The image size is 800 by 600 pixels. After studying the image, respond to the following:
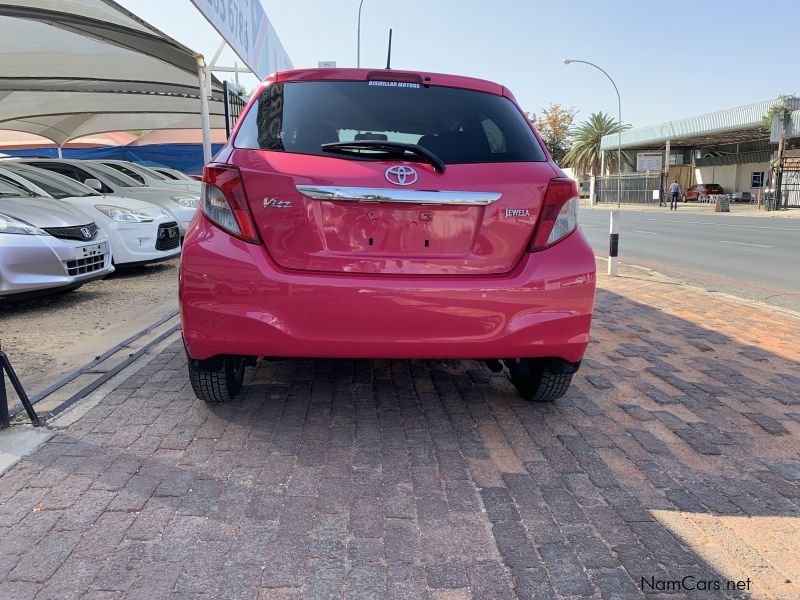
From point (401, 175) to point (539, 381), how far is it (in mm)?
1371

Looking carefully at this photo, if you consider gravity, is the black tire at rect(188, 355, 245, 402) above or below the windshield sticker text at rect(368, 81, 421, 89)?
below

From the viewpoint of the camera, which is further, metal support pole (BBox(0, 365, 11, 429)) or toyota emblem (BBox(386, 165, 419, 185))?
metal support pole (BBox(0, 365, 11, 429))

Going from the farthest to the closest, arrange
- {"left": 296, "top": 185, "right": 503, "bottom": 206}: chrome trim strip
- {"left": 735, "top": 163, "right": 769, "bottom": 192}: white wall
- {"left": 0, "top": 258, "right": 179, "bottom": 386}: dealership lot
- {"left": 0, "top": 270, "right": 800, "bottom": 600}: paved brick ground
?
{"left": 735, "top": 163, "right": 769, "bottom": 192}: white wall
{"left": 0, "top": 258, "right": 179, "bottom": 386}: dealership lot
{"left": 296, "top": 185, "right": 503, "bottom": 206}: chrome trim strip
{"left": 0, "top": 270, "right": 800, "bottom": 600}: paved brick ground

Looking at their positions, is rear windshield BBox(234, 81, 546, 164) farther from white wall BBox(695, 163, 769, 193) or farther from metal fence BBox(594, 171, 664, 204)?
white wall BBox(695, 163, 769, 193)

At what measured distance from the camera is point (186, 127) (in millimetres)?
23016

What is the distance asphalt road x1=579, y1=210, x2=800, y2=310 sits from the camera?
28.3 feet

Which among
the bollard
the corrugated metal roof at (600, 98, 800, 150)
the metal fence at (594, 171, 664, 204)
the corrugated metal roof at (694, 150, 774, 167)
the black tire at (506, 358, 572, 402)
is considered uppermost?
the corrugated metal roof at (600, 98, 800, 150)

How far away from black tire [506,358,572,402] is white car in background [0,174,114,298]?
4.48 m

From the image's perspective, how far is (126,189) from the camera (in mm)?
10508

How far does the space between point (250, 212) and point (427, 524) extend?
1519 mm

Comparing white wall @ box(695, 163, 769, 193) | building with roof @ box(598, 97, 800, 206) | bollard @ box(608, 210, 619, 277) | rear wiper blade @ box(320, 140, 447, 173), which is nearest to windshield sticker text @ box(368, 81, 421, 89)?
rear wiper blade @ box(320, 140, 447, 173)

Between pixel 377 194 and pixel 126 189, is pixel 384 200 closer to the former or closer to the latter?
pixel 377 194

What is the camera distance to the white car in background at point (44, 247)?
5582 mm

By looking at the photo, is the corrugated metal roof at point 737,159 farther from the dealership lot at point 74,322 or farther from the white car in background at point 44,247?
the white car in background at point 44,247
